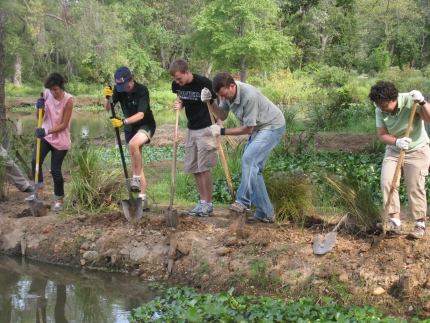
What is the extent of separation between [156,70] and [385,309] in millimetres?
43310

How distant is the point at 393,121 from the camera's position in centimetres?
561

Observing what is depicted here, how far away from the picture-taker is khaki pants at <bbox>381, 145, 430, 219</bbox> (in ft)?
18.4

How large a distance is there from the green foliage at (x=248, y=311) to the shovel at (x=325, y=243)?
1.91 feet

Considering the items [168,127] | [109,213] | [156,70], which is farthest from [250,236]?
[156,70]

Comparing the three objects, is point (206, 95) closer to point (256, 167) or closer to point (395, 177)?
point (256, 167)

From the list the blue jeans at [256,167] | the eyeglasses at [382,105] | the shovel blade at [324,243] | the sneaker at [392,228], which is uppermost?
the eyeglasses at [382,105]

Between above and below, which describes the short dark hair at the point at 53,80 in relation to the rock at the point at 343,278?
above

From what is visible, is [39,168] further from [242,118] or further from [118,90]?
[242,118]

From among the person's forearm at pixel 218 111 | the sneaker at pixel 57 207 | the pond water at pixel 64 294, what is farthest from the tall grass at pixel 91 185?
the person's forearm at pixel 218 111

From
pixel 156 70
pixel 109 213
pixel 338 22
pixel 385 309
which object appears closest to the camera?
pixel 385 309

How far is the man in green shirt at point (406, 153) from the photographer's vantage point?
549cm

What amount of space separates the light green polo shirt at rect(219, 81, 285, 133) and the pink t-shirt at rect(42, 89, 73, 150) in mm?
2301

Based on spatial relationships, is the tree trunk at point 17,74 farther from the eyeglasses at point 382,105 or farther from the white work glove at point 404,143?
the white work glove at point 404,143

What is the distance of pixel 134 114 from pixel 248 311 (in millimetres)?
3285
